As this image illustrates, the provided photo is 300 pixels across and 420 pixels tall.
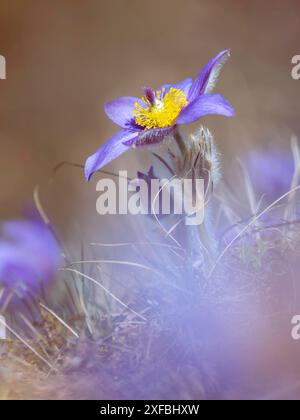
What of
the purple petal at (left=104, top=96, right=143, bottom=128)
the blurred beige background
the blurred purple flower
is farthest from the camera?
the blurred beige background

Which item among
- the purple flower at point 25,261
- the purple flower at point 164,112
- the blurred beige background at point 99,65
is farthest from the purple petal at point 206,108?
the blurred beige background at point 99,65

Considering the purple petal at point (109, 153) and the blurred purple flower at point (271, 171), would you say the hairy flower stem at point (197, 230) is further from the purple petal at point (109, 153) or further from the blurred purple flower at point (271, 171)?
the blurred purple flower at point (271, 171)

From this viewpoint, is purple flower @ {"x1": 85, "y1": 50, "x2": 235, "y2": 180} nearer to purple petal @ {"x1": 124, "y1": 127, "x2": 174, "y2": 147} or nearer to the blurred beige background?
purple petal @ {"x1": 124, "y1": 127, "x2": 174, "y2": 147}

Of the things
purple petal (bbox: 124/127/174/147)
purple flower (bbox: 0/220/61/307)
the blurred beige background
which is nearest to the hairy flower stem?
purple petal (bbox: 124/127/174/147)


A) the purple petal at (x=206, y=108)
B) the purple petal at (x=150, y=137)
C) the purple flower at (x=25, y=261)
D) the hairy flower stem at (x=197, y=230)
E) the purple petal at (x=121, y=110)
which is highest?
the purple petal at (x=121, y=110)

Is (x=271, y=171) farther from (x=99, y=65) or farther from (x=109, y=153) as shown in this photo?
(x=99, y=65)

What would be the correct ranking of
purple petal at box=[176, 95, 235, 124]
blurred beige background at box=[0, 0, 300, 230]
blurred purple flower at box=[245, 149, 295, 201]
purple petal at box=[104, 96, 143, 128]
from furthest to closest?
1. blurred beige background at box=[0, 0, 300, 230]
2. blurred purple flower at box=[245, 149, 295, 201]
3. purple petal at box=[104, 96, 143, 128]
4. purple petal at box=[176, 95, 235, 124]

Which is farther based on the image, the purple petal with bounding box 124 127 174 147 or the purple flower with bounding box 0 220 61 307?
the purple flower with bounding box 0 220 61 307

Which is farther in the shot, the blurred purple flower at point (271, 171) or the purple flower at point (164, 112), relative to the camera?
the blurred purple flower at point (271, 171)
